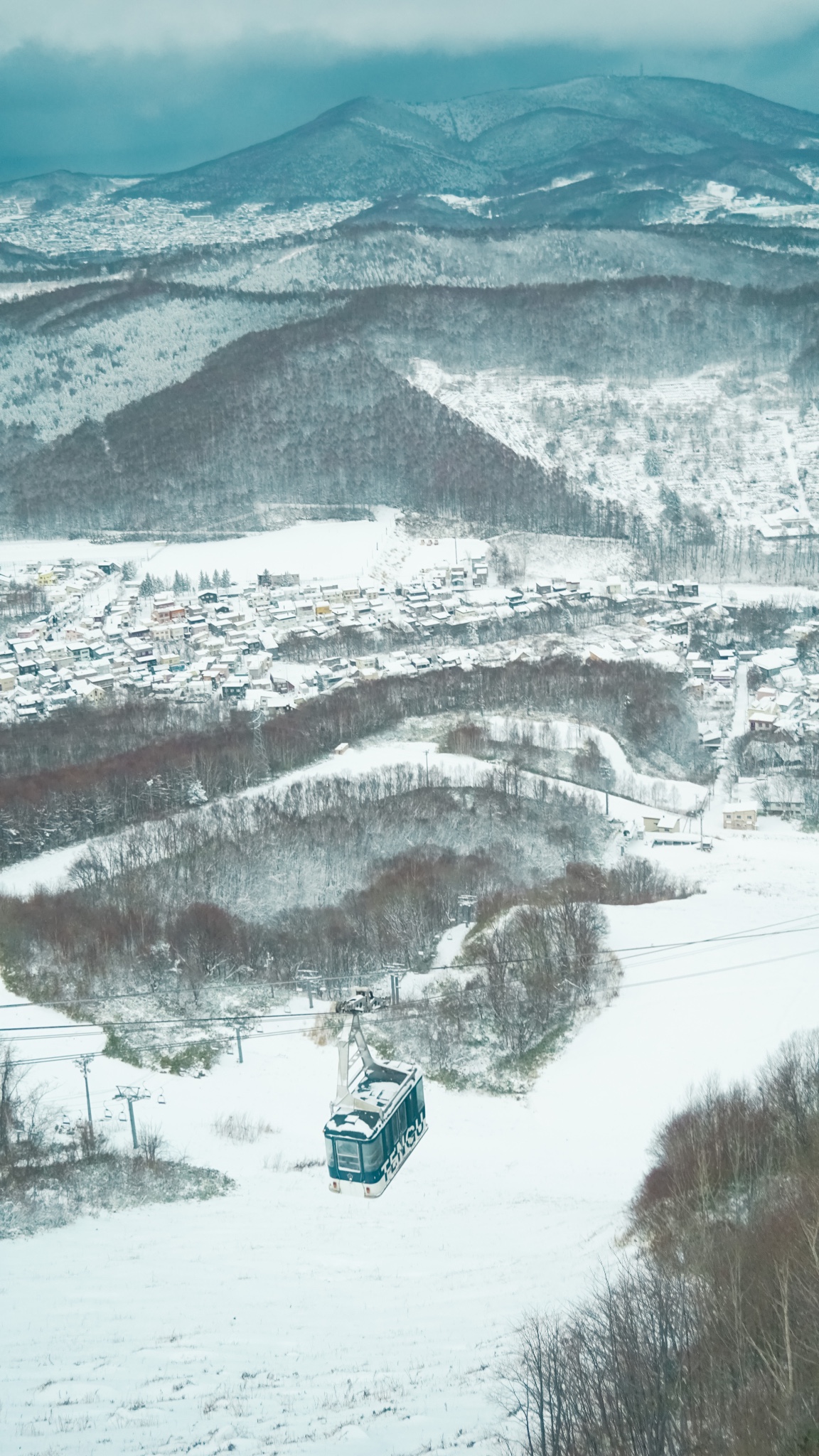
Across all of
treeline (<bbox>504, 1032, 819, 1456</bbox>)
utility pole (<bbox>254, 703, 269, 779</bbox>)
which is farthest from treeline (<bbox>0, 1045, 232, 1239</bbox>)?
utility pole (<bbox>254, 703, 269, 779</bbox>)

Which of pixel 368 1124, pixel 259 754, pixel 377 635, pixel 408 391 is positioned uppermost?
pixel 408 391

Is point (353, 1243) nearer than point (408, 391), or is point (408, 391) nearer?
point (353, 1243)

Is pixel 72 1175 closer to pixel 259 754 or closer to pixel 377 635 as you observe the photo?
pixel 259 754

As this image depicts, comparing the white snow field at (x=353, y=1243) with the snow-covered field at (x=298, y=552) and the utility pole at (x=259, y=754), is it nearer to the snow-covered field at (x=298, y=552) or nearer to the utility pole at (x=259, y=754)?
the utility pole at (x=259, y=754)

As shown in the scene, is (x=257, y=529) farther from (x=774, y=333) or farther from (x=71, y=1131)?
(x=71, y=1131)

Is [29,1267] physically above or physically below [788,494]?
below

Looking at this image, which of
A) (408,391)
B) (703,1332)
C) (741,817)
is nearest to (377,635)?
(741,817)

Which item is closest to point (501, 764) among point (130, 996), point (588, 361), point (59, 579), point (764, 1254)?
point (130, 996)
